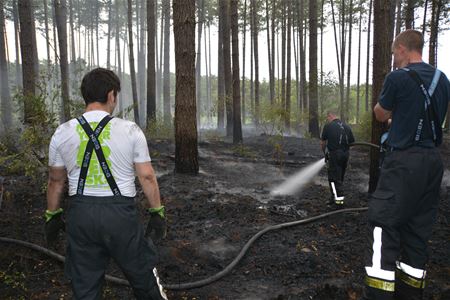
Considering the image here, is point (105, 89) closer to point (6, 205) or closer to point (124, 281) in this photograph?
point (124, 281)

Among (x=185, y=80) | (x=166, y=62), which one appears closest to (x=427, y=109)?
(x=185, y=80)

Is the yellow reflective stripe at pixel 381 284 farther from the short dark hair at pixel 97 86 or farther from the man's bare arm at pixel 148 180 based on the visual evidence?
the short dark hair at pixel 97 86

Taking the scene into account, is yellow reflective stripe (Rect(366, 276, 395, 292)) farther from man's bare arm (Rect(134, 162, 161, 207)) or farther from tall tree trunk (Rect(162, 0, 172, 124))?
tall tree trunk (Rect(162, 0, 172, 124))

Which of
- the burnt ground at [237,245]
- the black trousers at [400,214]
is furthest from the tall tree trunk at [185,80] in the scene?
the black trousers at [400,214]

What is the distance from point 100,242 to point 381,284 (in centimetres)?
224

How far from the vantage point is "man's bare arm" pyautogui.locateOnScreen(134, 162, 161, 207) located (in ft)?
8.67

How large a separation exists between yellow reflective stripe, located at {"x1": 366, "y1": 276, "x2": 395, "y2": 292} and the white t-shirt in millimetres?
2075

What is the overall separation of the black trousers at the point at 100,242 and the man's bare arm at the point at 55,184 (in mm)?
240

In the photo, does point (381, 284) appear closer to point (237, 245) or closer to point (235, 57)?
point (237, 245)

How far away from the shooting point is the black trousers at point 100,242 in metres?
2.50

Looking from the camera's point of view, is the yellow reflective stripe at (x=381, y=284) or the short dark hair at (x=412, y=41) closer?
the yellow reflective stripe at (x=381, y=284)

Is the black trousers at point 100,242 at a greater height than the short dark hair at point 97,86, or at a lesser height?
lesser

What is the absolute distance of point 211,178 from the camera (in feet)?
27.7

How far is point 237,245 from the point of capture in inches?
196
